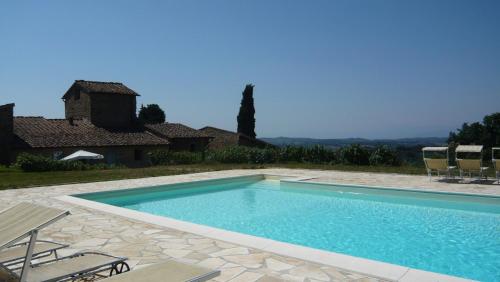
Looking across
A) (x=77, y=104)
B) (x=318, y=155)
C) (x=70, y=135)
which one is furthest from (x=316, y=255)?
(x=77, y=104)

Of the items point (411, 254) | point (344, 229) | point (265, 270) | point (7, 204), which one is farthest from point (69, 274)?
point (7, 204)

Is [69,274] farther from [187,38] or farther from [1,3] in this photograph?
[187,38]

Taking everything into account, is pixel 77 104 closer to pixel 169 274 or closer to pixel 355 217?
pixel 355 217

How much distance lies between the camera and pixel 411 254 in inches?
234

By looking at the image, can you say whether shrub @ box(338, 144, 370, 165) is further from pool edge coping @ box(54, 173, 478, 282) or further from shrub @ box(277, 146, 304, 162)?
pool edge coping @ box(54, 173, 478, 282)

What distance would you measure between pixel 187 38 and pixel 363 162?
10790mm

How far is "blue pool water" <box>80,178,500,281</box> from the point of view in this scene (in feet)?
19.5

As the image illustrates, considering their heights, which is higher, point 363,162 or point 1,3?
point 1,3

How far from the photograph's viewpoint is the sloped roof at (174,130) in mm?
37466

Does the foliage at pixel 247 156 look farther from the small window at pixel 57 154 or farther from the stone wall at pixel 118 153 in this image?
the small window at pixel 57 154

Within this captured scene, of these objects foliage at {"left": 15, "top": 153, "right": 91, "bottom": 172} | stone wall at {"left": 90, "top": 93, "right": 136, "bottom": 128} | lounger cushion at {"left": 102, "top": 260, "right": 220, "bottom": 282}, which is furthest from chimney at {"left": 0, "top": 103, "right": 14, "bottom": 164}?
lounger cushion at {"left": 102, "top": 260, "right": 220, "bottom": 282}

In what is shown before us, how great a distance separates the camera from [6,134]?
28969 mm

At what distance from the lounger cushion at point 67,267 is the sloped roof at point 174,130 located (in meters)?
33.9

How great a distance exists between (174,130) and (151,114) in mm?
22104
